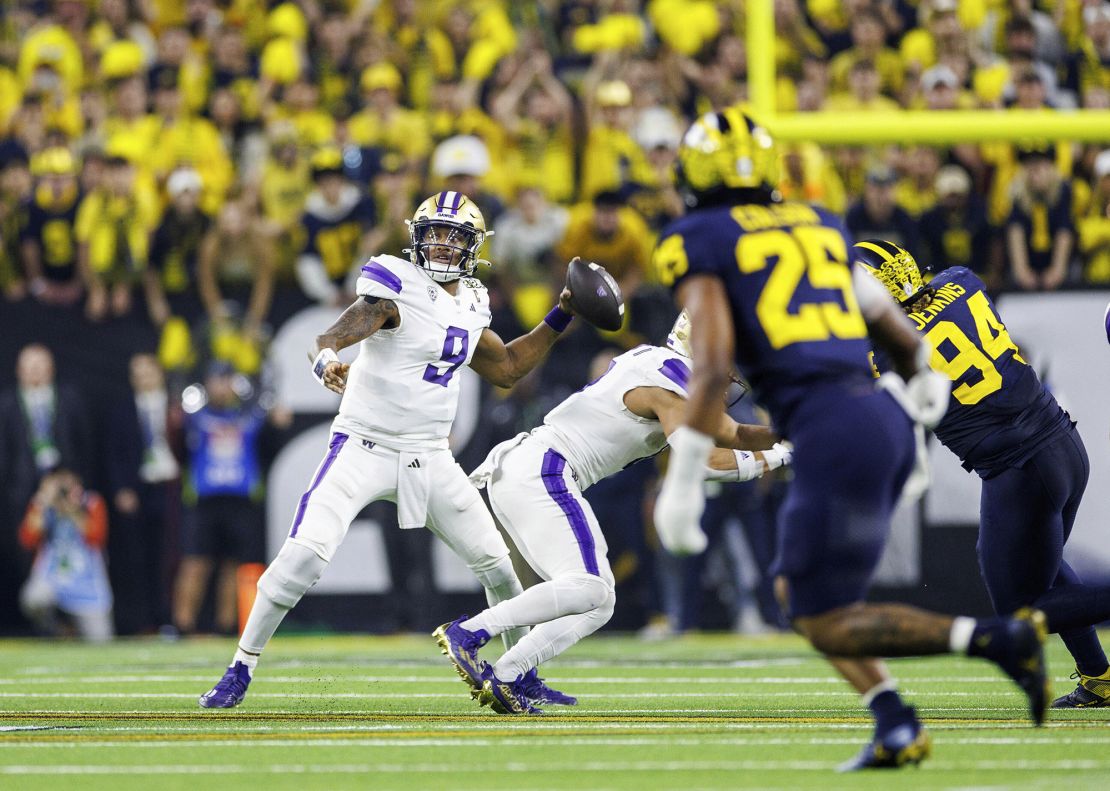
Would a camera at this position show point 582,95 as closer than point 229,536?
No

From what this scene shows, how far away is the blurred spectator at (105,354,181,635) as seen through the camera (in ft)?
37.6

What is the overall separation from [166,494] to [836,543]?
768 cm

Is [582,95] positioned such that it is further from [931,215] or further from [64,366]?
[64,366]

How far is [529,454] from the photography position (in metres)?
6.57

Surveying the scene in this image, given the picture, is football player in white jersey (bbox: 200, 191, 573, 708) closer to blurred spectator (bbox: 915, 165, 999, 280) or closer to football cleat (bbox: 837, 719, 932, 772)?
football cleat (bbox: 837, 719, 932, 772)

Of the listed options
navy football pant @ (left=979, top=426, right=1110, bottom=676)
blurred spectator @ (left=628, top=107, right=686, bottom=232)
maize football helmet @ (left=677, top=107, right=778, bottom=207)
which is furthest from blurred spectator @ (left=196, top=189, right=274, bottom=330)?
maize football helmet @ (left=677, top=107, right=778, bottom=207)

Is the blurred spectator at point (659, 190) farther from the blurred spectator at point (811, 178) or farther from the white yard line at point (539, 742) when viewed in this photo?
the white yard line at point (539, 742)

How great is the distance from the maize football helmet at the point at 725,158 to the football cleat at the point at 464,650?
1.92 metres

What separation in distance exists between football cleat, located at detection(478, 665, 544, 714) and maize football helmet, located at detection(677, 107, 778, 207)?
2.05 m

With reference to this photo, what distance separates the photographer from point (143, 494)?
11.6 meters

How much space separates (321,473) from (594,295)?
1.24m

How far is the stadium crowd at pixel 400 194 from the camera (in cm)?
1078

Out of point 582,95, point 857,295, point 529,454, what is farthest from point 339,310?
point 857,295

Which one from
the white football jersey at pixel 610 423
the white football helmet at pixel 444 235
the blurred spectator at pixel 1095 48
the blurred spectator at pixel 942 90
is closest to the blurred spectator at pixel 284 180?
the blurred spectator at pixel 942 90
